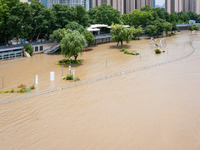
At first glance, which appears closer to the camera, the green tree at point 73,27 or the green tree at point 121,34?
the green tree at point 73,27

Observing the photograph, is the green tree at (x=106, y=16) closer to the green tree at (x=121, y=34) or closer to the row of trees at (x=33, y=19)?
the row of trees at (x=33, y=19)

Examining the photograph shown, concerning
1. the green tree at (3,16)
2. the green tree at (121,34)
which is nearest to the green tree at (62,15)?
the green tree at (121,34)

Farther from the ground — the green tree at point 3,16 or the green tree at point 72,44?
the green tree at point 3,16

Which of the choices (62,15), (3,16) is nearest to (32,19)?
(3,16)

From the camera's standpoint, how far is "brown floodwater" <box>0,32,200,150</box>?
1297 centimetres

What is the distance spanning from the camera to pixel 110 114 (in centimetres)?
1647

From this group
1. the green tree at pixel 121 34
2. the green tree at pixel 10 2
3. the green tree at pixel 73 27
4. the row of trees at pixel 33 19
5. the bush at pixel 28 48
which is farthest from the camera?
the green tree at pixel 121 34

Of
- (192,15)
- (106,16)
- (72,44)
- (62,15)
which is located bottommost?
(72,44)

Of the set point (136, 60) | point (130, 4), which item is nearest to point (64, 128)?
point (136, 60)

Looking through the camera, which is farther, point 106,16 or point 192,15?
point 192,15

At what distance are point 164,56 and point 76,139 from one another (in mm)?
29032

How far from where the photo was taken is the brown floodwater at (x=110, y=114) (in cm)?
1297

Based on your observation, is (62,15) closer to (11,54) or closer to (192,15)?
(11,54)

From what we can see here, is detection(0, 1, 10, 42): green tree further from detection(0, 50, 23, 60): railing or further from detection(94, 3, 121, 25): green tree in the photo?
detection(94, 3, 121, 25): green tree
